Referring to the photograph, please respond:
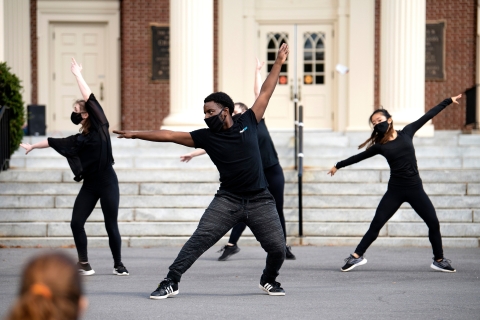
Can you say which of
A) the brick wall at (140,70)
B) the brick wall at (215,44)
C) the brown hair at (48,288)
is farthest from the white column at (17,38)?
the brown hair at (48,288)

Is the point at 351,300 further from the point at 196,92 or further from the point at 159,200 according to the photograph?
the point at 196,92

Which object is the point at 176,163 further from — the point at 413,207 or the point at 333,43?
the point at 333,43

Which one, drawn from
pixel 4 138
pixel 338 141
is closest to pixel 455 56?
pixel 338 141

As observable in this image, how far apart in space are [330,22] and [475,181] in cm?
722

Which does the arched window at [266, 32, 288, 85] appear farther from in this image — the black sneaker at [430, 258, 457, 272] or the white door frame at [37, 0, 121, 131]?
the black sneaker at [430, 258, 457, 272]

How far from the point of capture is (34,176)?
12.8m

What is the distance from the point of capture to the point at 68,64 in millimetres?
19344

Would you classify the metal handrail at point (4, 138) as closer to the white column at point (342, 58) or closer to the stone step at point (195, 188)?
the stone step at point (195, 188)

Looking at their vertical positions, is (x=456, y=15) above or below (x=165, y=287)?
above

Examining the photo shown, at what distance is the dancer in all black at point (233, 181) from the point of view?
696 centimetres

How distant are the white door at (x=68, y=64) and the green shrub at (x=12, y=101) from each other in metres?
5.72

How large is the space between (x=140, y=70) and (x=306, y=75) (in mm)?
3732

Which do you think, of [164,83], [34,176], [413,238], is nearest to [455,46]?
[164,83]

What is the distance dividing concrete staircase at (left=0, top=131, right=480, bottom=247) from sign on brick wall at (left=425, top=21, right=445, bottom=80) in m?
5.13
